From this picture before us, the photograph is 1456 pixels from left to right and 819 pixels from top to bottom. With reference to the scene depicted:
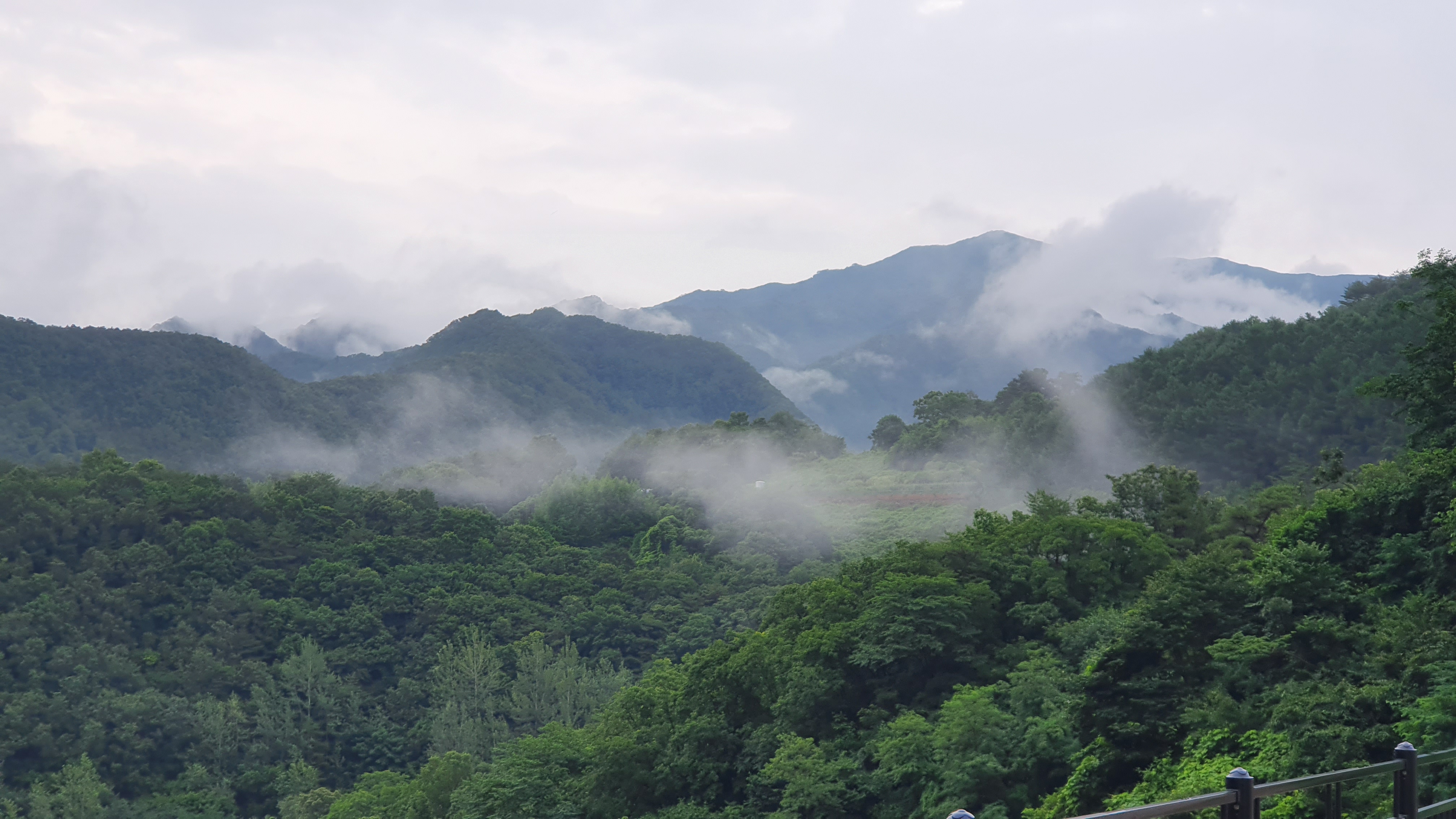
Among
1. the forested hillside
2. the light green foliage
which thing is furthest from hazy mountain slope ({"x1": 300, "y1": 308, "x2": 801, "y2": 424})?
the forested hillside

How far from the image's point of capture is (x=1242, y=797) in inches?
181

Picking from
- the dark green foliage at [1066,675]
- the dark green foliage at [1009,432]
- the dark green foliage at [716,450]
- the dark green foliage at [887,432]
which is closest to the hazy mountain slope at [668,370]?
the dark green foliage at [716,450]

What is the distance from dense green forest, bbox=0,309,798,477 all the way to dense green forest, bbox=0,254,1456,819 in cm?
2781

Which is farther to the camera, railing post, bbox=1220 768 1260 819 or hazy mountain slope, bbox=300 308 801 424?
hazy mountain slope, bbox=300 308 801 424

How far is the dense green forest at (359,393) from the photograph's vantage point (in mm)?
97125

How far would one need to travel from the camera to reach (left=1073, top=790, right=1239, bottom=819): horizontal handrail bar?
3.97m

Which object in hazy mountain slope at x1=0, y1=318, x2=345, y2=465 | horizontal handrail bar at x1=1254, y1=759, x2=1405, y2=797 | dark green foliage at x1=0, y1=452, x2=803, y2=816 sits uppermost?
hazy mountain slope at x1=0, y1=318, x2=345, y2=465

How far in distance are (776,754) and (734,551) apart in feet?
128

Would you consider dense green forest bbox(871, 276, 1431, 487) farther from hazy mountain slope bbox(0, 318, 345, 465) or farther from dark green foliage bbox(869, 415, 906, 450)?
hazy mountain slope bbox(0, 318, 345, 465)

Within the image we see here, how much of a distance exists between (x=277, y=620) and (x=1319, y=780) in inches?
1996

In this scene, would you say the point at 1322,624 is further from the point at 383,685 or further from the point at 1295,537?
the point at 383,685

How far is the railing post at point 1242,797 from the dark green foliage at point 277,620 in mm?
29171

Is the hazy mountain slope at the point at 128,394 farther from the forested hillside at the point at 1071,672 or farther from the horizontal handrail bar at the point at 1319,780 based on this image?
the horizontal handrail bar at the point at 1319,780

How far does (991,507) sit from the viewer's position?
5712 cm
